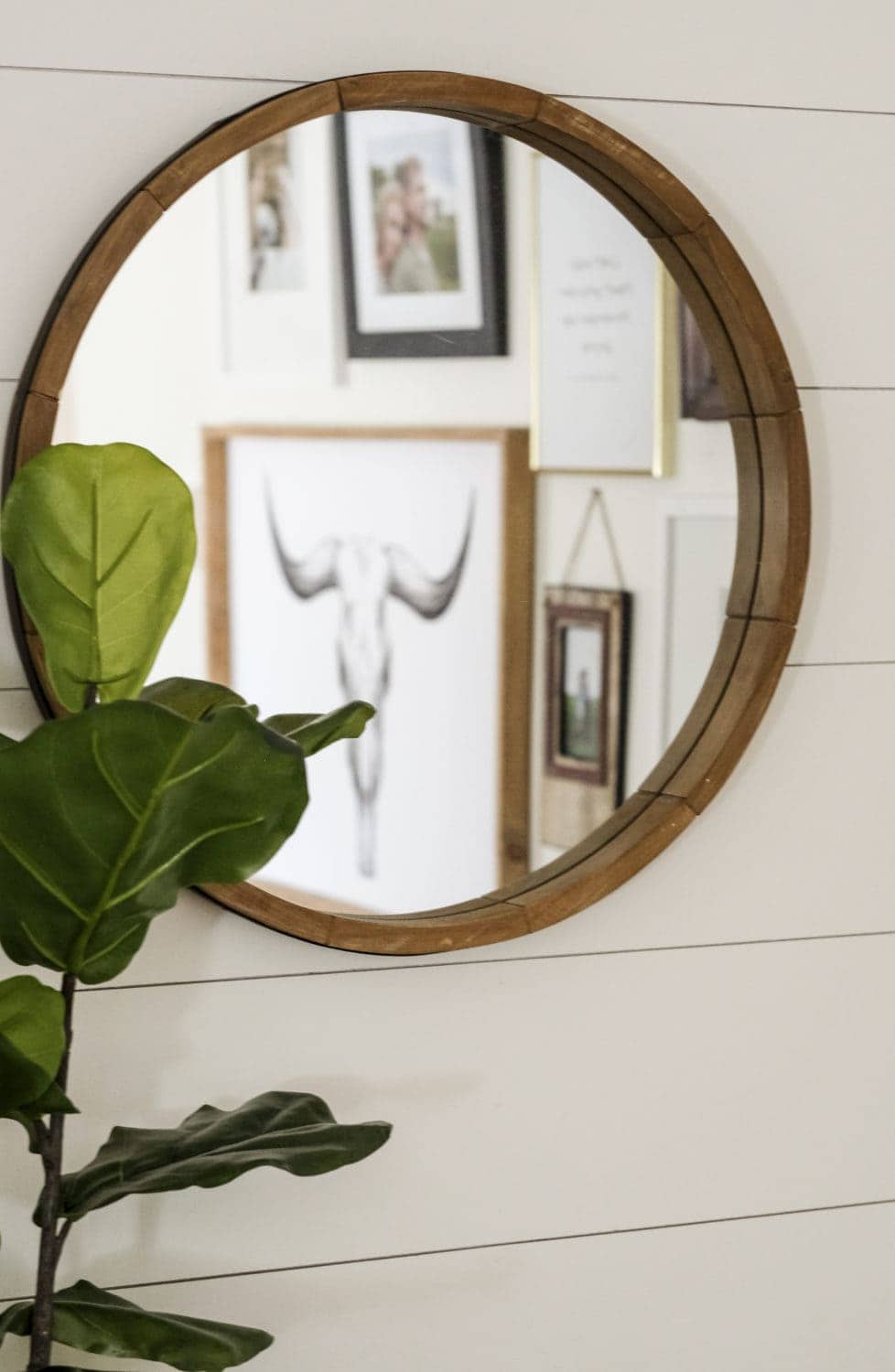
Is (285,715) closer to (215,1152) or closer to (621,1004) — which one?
(215,1152)

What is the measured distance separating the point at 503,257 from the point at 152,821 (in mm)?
1550

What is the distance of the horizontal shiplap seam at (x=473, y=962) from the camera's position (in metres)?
1.09

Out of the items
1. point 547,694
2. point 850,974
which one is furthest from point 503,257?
point 850,974

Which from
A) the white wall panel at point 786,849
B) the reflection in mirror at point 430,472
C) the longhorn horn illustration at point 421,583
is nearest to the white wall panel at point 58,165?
the white wall panel at point 786,849

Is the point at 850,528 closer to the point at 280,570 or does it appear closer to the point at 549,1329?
the point at 549,1329

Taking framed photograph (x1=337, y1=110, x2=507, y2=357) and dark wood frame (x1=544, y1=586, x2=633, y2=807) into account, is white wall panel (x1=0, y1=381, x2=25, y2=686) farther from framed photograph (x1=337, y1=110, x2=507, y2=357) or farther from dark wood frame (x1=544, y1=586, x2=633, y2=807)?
framed photograph (x1=337, y1=110, x2=507, y2=357)

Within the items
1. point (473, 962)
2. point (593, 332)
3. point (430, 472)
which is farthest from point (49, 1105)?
point (430, 472)

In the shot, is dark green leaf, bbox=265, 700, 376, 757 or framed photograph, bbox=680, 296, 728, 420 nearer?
dark green leaf, bbox=265, 700, 376, 757

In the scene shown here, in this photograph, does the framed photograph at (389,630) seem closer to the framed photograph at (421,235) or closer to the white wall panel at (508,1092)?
the framed photograph at (421,235)

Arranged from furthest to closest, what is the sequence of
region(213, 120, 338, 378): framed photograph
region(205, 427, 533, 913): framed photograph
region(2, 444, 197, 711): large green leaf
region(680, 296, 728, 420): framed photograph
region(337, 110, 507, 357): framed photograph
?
region(213, 120, 338, 378): framed photograph, region(205, 427, 533, 913): framed photograph, region(337, 110, 507, 357): framed photograph, region(680, 296, 728, 420): framed photograph, region(2, 444, 197, 711): large green leaf

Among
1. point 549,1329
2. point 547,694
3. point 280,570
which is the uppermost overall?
point 280,570

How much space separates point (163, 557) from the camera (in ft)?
2.80

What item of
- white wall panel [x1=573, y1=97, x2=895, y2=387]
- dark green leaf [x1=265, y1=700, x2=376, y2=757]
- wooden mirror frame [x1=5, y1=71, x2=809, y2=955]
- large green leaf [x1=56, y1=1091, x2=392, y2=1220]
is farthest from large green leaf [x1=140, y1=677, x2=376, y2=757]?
white wall panel [x1=573, y1=97, x2=895, y2=387]

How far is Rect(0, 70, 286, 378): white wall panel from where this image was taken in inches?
39.2
